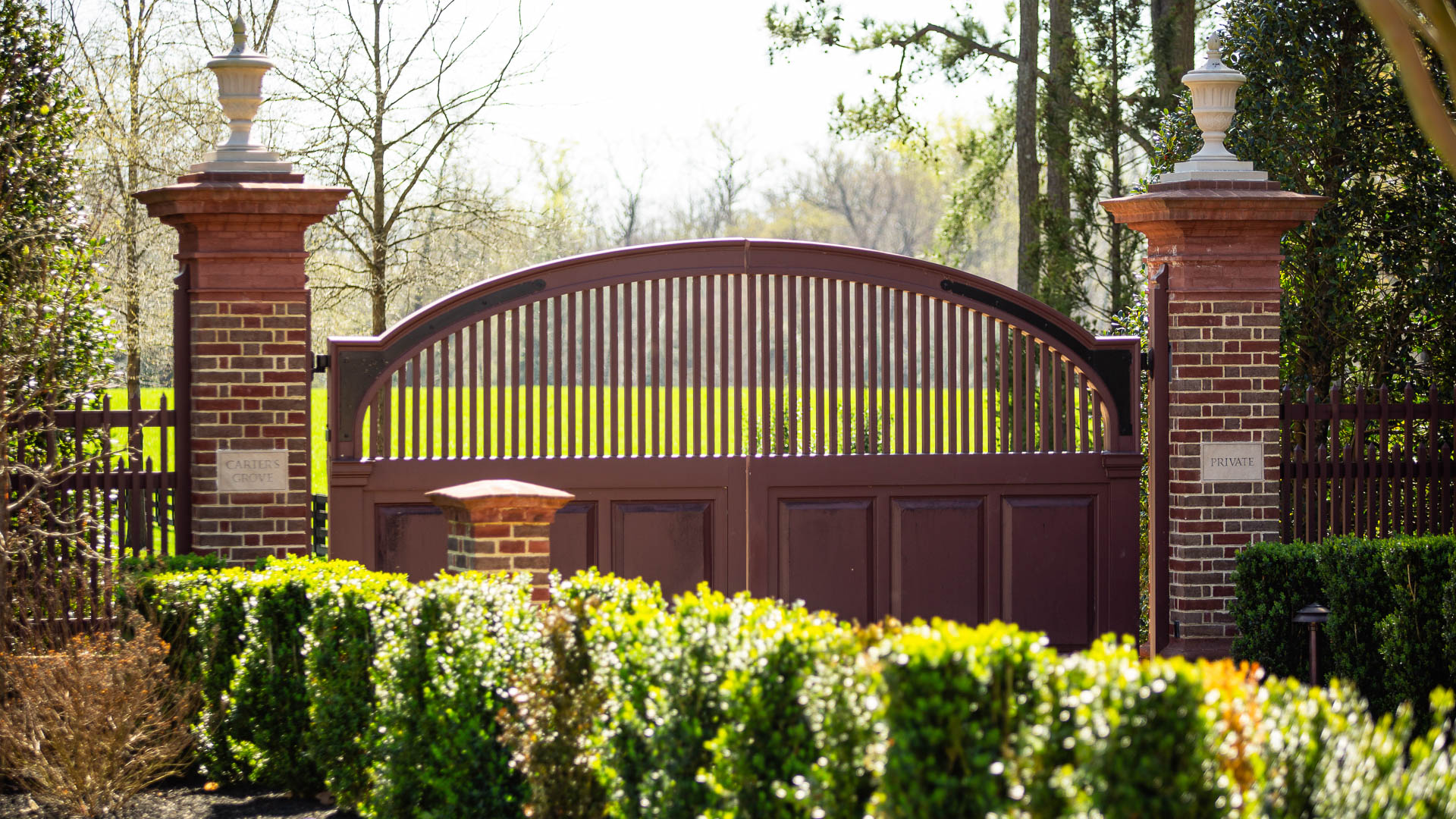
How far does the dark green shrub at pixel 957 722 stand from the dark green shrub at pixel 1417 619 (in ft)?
13.5

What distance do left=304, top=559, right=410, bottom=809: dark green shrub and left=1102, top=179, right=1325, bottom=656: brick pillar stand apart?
13.9 ft

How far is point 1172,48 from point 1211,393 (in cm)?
980

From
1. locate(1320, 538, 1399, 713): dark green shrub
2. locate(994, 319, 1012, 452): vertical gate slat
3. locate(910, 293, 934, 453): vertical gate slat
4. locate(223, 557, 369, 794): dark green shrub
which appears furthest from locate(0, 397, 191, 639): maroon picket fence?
locate(1320, 538, 1399, 713): dark green shrub

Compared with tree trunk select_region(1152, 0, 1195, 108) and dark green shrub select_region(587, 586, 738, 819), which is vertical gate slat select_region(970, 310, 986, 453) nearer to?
dark green shrub select_region(587, 586, 738, 819)

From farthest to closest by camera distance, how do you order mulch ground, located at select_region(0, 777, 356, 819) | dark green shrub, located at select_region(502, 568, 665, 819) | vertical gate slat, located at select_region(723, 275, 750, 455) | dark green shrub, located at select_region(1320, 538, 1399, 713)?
1. vertical gate slat, located at select_region(723, 275, 750, 455)
2. dark green shrub, located at select_region(1320, 538, 1399, 713)
3. mulch ground, located at select_region(0, 777, 356, 819)
4. dark green shrub, located at select_region(502, 568, 665, 819)

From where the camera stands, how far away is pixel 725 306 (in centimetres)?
788

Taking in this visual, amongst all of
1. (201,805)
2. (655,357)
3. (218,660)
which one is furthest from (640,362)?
(201,805)

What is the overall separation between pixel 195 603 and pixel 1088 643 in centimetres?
484

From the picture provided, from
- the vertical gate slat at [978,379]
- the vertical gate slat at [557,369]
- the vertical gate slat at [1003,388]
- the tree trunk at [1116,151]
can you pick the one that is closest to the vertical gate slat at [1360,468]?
the vertical gate slat at [1003,388]

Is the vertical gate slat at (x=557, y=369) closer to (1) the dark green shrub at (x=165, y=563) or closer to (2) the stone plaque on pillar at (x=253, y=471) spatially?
(2) the stone plaque on pillar at (x=253, y=471)

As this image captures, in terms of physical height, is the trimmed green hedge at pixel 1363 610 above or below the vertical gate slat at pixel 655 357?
below

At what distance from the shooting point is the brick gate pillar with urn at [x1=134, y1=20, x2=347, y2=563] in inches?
277

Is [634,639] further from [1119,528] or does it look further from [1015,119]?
[1015,119]

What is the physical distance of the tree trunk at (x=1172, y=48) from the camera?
15.8m
